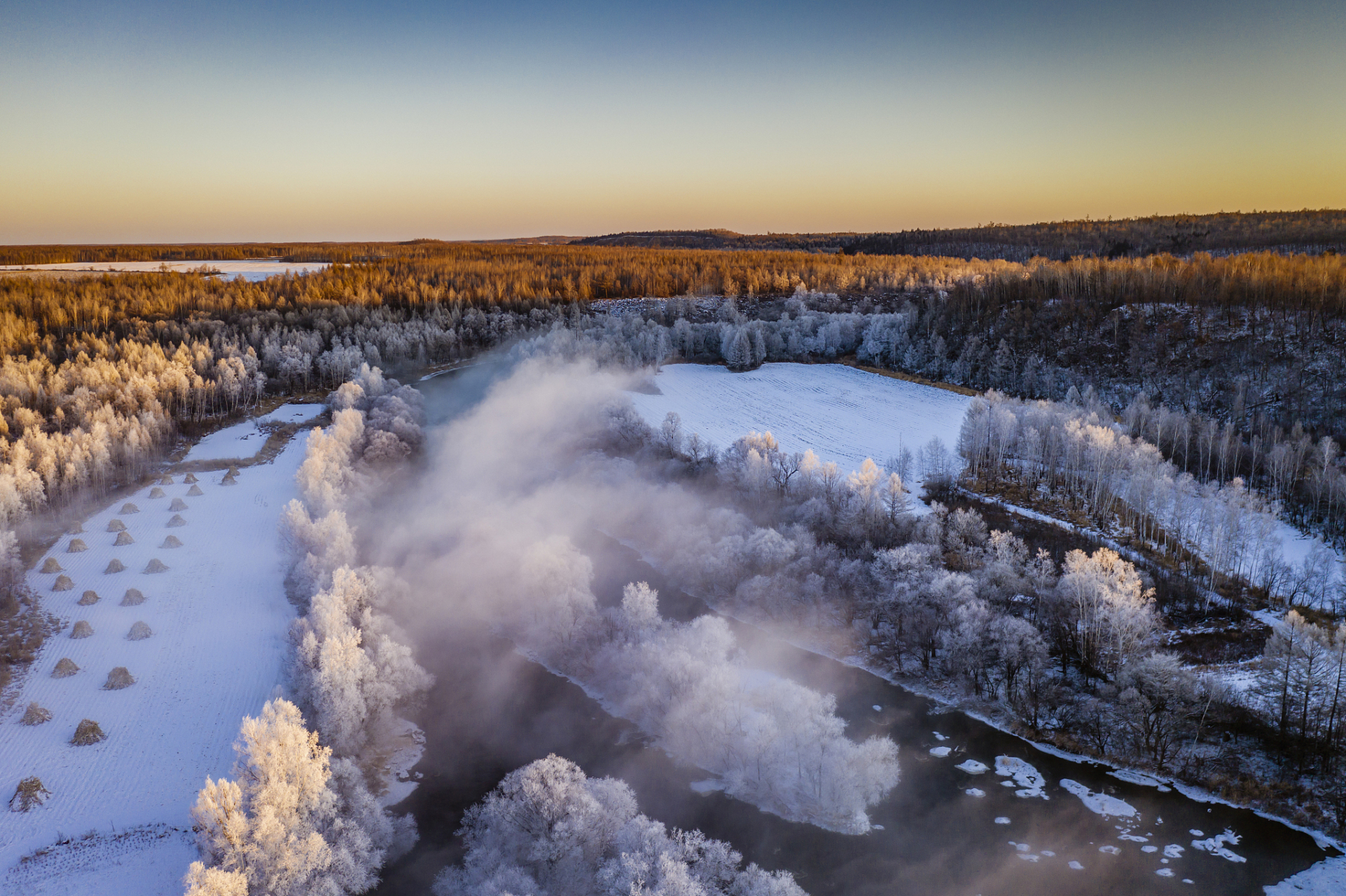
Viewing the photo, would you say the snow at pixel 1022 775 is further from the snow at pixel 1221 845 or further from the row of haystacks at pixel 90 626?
the row of haystacks at pixel 90 626

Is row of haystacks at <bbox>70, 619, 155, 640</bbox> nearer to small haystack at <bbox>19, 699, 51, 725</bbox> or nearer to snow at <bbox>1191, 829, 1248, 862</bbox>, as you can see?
small haystack at <bbox>19, 699, 51, 725</bbox>

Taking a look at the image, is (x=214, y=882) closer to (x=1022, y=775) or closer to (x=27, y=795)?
(x=27, y=795)

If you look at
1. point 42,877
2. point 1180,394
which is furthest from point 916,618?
point 1180,394

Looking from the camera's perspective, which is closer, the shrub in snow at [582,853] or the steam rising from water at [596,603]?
the shrub in snow at [582,853]

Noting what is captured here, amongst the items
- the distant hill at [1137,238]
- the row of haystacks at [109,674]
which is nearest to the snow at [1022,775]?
the row of haystacks at [109,674]

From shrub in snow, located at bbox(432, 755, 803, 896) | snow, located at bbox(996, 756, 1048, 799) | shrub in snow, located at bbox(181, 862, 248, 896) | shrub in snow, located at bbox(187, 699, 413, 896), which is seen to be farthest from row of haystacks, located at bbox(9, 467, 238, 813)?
snow, located at bbox(996, 756, 1048, 799)

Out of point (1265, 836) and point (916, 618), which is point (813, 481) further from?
point (1265, 836)
